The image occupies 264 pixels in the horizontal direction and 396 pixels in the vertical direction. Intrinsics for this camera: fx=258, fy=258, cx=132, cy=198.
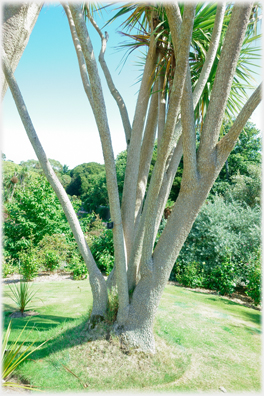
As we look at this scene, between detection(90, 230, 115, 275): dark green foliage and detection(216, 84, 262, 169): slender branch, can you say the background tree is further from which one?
detection(90, 230, 115, 275): dark green foliage

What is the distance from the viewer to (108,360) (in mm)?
2871

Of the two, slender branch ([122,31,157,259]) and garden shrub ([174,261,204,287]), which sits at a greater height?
slender branch ([122,31,157,259])

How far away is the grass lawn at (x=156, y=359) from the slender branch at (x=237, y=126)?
2.34 m

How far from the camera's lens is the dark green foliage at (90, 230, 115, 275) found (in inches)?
330

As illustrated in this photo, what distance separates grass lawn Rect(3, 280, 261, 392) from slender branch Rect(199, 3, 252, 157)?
7.80ft

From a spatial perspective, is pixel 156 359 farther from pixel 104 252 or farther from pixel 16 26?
pixel 104 252

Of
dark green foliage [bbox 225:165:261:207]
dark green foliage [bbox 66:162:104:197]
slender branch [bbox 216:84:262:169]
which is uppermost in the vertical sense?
dark green foliage [bbox 66:162:104:197]

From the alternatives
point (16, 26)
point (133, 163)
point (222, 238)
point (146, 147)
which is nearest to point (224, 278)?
point (222, 238)

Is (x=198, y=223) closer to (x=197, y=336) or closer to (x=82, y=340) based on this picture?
(x=197, y=336)

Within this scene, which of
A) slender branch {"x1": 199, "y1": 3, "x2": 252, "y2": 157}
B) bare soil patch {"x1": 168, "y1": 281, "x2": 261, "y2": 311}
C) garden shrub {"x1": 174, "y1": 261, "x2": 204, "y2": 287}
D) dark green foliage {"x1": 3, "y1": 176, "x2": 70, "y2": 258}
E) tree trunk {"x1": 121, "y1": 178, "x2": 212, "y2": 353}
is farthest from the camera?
dark green foliage {"x1": 3, "y1": 176, "x2": 70, "y2": 258}

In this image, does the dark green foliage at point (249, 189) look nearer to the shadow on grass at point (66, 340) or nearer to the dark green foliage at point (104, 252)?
the dark green foliage at point (104, 252)

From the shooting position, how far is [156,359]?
2.97m

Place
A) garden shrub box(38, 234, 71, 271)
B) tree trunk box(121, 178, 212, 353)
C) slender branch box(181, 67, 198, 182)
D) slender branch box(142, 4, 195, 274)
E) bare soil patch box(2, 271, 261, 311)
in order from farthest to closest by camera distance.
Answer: garden shrub box(38, 234, 71, 271) → bare soil patch box(2, 271, 261, 311) → tree trunk box(121, 178, 212, 353) → slender branch box(181, 67, 198, 182) → slender branch box(142, 4, 195, 274)

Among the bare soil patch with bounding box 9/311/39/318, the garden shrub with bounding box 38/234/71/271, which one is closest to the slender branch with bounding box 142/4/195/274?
the bare soil patch with bounding box 9/311/39/318
